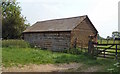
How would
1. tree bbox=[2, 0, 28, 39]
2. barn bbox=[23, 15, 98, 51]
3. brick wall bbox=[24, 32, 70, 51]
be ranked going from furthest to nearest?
1. tree bbox=[2, 0, 28, 39]
2. brick wall bbox=[24, 32, 70, 51]
3. barn bbox=[23, 15, 98, 51]

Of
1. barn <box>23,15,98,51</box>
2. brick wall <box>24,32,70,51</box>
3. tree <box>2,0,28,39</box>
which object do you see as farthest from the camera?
tree <box>2,0,28,39</box>

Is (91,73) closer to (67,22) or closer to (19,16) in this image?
(67,22)

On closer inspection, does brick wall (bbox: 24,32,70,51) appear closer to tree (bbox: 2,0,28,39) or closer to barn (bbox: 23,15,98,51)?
barn (bbox: 23,15,98,51)

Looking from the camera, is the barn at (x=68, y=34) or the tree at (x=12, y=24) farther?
the tree at (x=12, y=24)

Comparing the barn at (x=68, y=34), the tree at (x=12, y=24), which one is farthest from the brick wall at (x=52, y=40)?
the tree at (x=12, y=24)

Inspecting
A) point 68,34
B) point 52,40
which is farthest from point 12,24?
point 68,34

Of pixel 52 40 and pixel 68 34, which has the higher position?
pixel 68 34

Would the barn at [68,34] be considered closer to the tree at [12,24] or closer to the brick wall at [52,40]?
the brick wall at [52,40]

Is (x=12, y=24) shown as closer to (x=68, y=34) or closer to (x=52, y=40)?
(x=52, y=40)

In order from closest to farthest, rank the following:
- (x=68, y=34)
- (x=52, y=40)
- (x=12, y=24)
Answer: (x=68, y=34)
(x=52, y=40)
(x=12, y=24)

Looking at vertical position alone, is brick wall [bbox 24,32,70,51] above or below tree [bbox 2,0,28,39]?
below

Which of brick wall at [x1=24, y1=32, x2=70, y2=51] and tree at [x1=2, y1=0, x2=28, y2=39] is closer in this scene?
brick wall at [x1=24, y1=32, x2=70, y2=51]

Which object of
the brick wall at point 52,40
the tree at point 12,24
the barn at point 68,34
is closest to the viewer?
the barn at point 68,34

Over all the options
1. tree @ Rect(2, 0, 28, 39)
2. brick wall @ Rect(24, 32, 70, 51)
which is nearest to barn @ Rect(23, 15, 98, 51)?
brick wall @ Rect(24, 32, 70, 51)
